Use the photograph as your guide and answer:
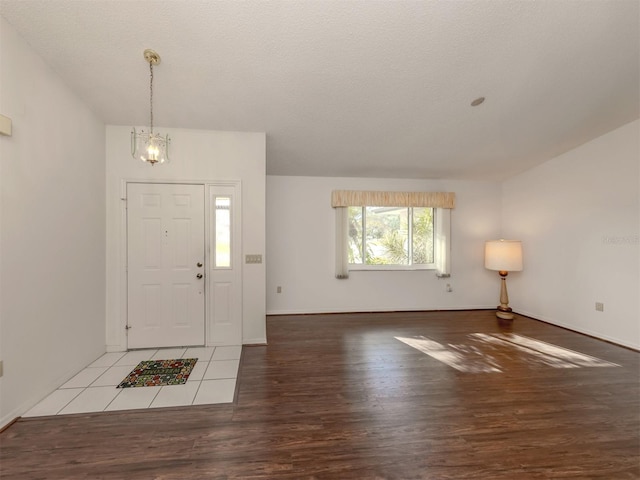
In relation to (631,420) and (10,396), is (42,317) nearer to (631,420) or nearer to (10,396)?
(10,396)

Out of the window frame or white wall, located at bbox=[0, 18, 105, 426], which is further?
the window frame

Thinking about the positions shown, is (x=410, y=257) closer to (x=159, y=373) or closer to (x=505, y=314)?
(x=505, y=314)

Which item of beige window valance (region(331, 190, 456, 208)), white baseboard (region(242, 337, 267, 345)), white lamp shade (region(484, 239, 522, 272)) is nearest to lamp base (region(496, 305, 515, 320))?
white lamp shade (region(484, 239, 522, 272))

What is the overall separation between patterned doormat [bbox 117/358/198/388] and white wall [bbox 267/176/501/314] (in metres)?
2.02

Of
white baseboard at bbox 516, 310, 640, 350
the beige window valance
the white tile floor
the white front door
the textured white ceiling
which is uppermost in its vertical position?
the textured white ceiling

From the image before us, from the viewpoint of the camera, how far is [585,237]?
393 centimetres

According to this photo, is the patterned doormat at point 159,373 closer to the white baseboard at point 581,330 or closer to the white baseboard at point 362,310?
the white baseboard at point 362,310

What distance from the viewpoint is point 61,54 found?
229 centimetres

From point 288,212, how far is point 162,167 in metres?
2.13

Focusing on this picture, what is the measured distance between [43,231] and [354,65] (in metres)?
3.06

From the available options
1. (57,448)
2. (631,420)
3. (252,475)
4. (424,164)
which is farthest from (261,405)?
(424,164)

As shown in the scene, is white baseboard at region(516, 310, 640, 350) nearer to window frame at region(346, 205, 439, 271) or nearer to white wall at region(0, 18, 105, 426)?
window frame at region(346, 205, 439, 271)

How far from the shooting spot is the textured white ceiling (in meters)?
2.06

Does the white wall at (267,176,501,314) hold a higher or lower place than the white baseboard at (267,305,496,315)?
higher
